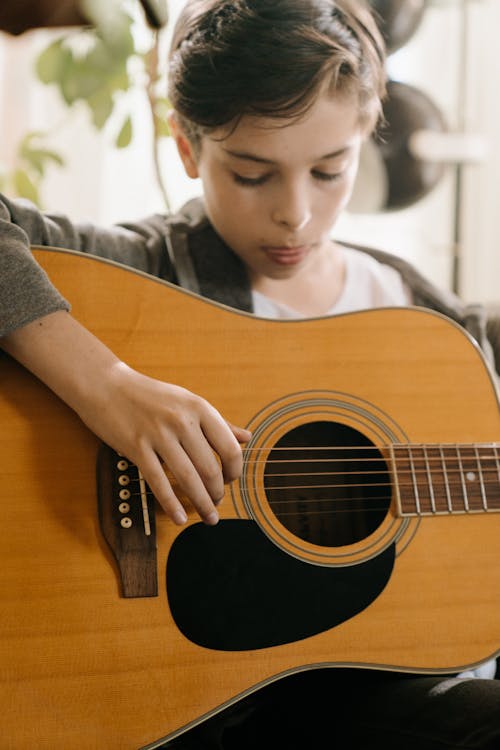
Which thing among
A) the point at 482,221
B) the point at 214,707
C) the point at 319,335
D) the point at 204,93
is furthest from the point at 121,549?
the point at 482,221

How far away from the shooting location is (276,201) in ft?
3.30

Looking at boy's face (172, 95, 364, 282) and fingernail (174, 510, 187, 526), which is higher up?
boy's face (172, 95, 364, 282)

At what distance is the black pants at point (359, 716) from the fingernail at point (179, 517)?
0.87 ft

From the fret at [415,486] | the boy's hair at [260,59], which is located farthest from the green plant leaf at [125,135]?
the fret at [415,486]

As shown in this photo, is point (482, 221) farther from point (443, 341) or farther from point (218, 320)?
point (218, 320)

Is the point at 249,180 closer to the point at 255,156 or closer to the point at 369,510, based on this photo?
the point at 255,156

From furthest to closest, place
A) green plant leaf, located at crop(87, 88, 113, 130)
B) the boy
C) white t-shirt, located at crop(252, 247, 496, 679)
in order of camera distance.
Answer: green plant leaf, located at crop(87, 88, 113, 130) < white t-shirt, located at crop(252, 247, 496, 679) < the boy

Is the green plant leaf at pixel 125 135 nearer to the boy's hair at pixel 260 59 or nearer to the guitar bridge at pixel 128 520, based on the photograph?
the boy's hair at pixel 260 59

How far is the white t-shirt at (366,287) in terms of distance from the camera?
1.15 m

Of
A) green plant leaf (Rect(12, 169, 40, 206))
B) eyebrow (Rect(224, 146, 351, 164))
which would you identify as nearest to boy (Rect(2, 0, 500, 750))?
eyebrow (Rect(224, 146, 351, 164))

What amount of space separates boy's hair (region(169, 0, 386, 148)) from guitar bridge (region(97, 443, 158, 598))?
1.56 feet

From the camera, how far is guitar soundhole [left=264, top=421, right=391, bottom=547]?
0.86 metres

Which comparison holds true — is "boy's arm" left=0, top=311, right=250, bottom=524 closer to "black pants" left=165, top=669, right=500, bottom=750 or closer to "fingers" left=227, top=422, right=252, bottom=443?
"fingers" left=227, top=422, right=252, bottom=443

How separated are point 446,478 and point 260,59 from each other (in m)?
0.57
